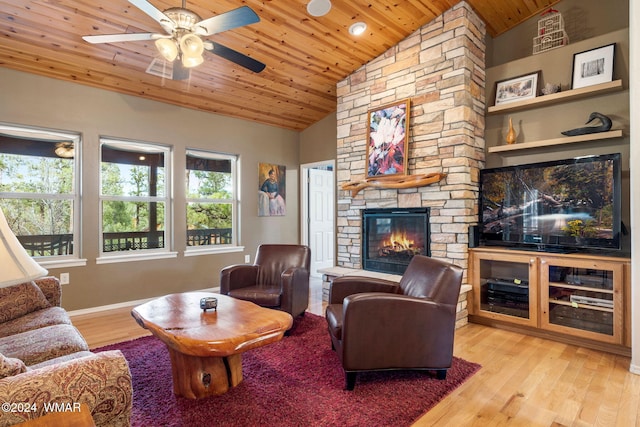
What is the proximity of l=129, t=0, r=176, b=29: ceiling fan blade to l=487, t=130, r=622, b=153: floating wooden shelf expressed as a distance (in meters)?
3.26

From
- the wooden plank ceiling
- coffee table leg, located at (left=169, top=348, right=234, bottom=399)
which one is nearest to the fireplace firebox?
the wooden plank ceiling

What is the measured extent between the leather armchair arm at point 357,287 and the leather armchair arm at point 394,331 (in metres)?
0.58

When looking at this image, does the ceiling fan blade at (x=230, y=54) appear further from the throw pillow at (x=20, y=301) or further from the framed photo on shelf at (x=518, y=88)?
the framed photo on shelf at (x=518, y=88)

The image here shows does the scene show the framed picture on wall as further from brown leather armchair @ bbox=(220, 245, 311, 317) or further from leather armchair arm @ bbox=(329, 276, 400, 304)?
leather armchair arm @ bbox=(329, 276, 400, 304)

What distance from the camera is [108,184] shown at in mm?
4203

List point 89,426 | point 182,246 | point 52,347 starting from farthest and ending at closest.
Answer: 1. point 182,246
2. point 52,347
3. point 89,426

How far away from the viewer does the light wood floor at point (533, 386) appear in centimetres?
194

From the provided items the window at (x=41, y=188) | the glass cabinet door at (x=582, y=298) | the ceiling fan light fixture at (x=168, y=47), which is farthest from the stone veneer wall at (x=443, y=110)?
the window at (x=41, y=188)

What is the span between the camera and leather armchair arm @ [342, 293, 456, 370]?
2180mm

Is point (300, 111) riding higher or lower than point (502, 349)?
higher

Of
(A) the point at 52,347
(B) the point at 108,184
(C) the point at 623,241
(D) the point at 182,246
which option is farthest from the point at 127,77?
(C) the point at 623,241

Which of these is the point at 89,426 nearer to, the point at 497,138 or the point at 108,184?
the point at 108,184

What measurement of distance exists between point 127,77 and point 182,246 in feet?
7.23

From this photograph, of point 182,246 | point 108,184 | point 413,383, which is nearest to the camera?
point 413,383
